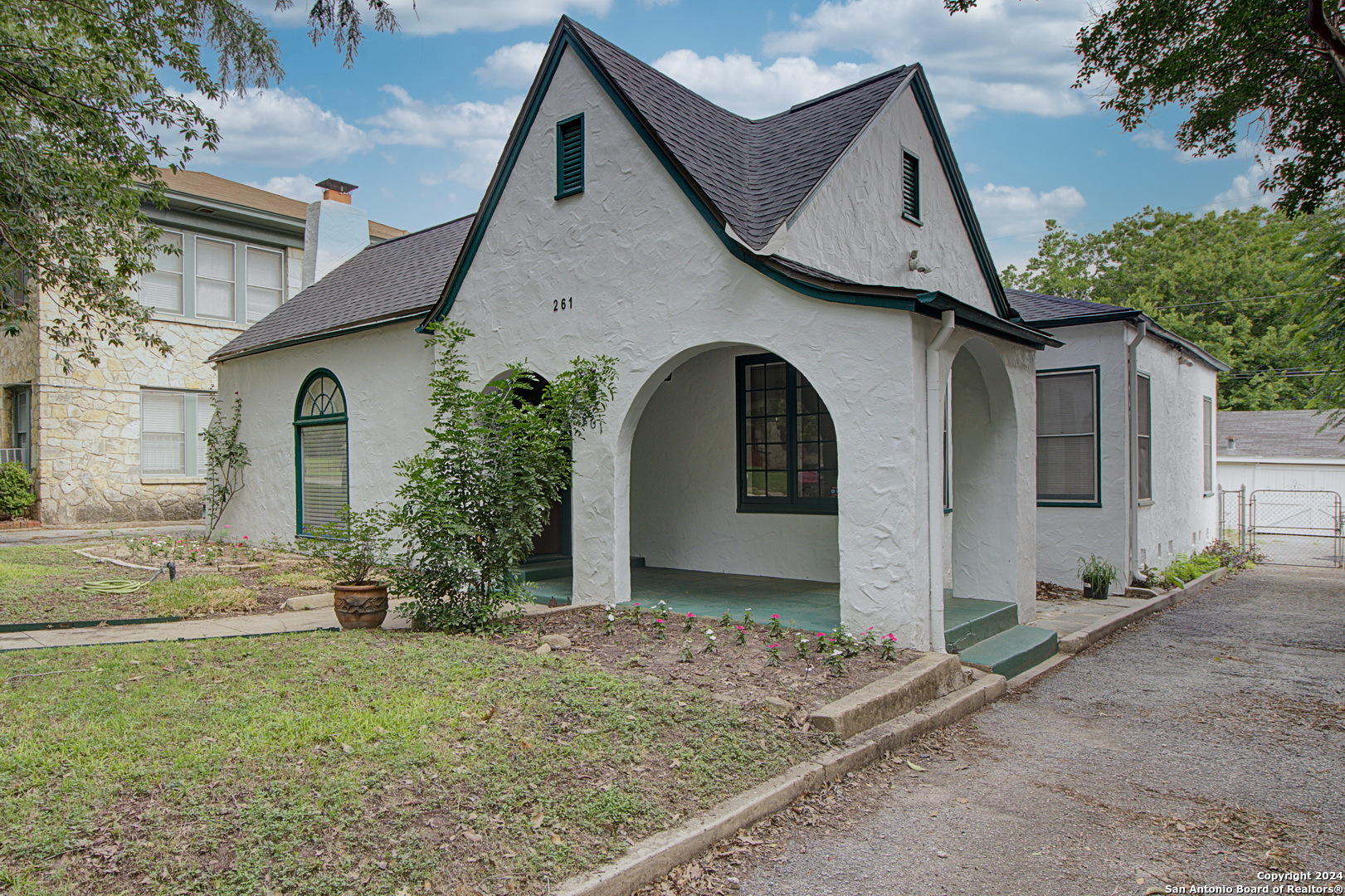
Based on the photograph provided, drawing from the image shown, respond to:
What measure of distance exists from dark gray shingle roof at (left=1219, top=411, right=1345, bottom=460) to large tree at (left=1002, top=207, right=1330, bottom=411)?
3475 millimetres

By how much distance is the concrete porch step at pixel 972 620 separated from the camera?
6.94 m

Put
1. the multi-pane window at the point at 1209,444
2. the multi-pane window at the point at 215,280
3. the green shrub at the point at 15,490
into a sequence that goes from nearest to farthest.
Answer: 1. the multi-pane window at the point at 1209,444
2. the green shrub at the point at 15,490
3. the multi-pane window at the point at 215,280

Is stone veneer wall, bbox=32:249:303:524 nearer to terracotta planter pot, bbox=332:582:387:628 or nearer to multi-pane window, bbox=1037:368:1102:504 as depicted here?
terracotta planter pot, bbox=332:582:387:628

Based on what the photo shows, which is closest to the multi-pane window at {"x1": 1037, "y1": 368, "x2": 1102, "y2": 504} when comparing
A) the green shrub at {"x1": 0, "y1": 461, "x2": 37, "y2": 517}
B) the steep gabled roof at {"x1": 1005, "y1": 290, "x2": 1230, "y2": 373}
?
the steep gabled roof at {"x1": 1005, "y1": 290, "x2": 1230, "y2": 373}

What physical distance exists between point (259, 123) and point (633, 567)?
278 inches

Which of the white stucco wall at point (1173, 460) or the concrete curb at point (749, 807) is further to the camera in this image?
the white stucco wall at point (1173, 460)

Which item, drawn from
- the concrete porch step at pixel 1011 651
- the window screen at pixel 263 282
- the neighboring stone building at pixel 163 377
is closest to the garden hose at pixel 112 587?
the concrete porch step at pixel 1011 651

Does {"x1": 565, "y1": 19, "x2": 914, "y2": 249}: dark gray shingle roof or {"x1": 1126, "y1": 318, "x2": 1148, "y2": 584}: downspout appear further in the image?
{"x1": 1126, "y1": 318, "x2": 1148, "y2": 584}: downspout

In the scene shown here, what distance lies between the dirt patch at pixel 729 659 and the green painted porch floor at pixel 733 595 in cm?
50

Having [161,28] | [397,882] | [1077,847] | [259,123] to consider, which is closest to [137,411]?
[259,123]

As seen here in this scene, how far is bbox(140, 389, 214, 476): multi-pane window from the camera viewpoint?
740 inches

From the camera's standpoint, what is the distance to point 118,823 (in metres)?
3.12

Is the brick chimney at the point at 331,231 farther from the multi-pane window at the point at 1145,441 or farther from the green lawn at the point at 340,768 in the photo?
the multi-pane window at the point at 1145,441

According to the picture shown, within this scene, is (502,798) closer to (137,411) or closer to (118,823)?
(118,823)
